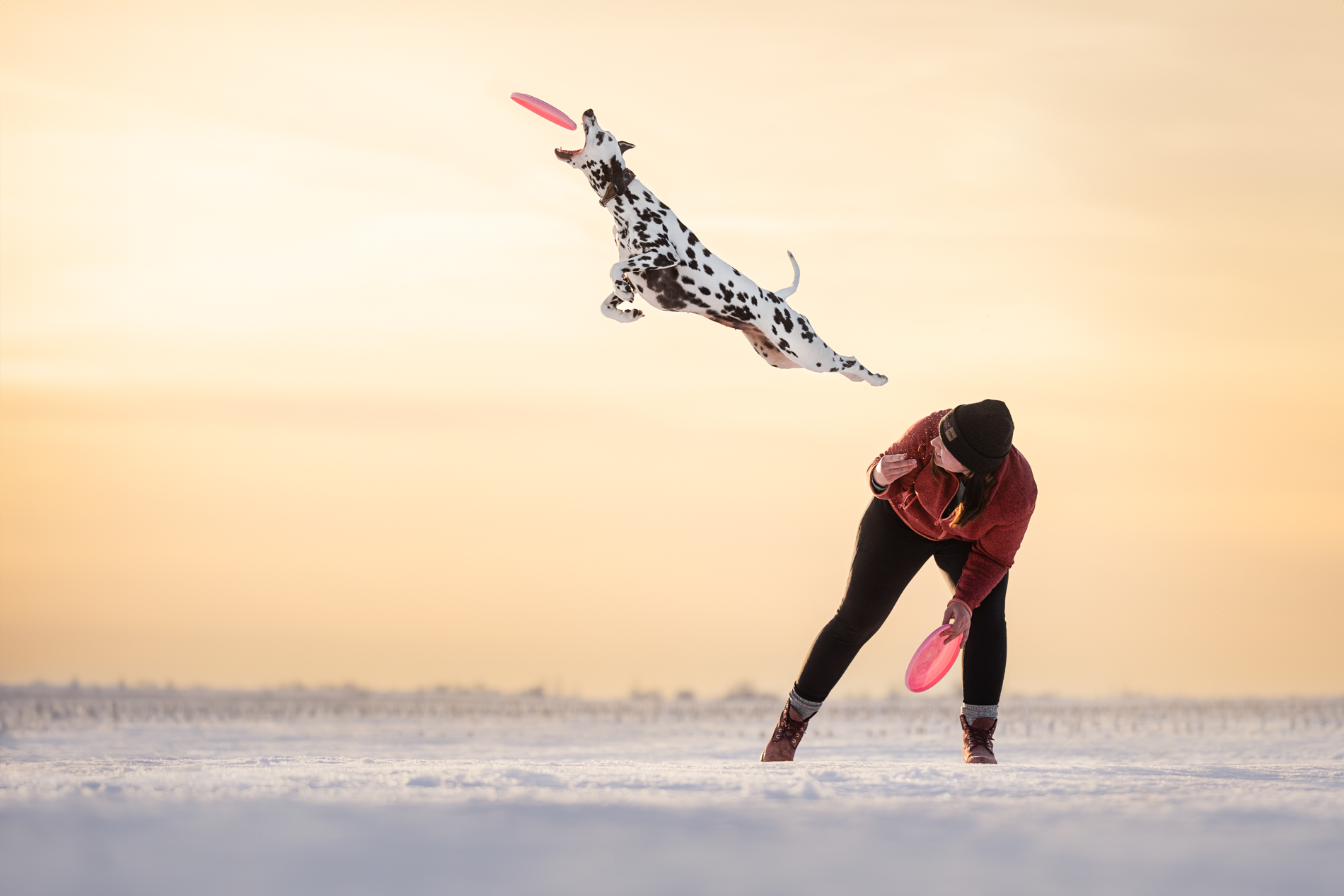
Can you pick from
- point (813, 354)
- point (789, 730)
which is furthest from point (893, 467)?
point (789, 730)

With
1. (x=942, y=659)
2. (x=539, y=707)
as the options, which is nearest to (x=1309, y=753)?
(x=942, y=659)

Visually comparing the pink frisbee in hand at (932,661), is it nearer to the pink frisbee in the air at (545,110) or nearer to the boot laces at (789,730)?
the boot laces at (789,730)

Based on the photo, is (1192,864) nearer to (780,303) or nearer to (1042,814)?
(1042,814)

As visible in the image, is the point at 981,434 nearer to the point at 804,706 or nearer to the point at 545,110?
the point at 804,706

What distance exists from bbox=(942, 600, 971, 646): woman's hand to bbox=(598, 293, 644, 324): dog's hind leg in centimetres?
210

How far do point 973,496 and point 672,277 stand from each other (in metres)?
1.80

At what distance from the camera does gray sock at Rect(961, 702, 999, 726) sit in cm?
599

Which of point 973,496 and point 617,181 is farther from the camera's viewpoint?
point 617,181

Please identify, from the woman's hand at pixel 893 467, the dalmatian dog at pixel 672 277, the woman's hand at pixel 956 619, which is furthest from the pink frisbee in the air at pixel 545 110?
the woman's hand at pixel 956 619

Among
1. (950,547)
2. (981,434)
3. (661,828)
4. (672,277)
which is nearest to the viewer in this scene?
(661,828)

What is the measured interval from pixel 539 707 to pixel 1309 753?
694 inches

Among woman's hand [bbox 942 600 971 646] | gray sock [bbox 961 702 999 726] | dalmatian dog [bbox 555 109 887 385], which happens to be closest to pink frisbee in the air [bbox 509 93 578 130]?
dalmatian dog [bbox 555 109 887 385]

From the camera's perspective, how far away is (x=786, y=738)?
5938mm

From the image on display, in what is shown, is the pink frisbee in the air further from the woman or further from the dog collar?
the woman
